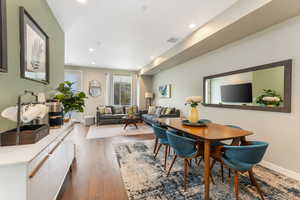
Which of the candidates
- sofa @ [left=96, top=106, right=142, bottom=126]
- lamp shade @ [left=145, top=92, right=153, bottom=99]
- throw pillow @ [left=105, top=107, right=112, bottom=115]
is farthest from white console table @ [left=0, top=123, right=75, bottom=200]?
lamp shade @ [left=145, top=92, right=153, bottom=99]

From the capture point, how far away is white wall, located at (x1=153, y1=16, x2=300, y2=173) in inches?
85.1

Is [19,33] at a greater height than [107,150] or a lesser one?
greater

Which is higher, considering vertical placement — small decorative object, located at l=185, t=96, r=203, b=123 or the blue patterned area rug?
small decorative object, located at l=185, t=96, r=203, b=123

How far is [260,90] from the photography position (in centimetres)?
266

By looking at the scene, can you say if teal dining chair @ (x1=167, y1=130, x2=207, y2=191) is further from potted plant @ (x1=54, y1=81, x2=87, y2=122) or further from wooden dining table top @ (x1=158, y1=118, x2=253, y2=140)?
potted plant @ (x1=54, y1=81, x2=87, y2=122)

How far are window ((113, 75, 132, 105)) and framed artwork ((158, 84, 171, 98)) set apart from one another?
2.07 meters

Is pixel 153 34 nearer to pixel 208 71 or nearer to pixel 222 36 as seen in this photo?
pixel 222 36

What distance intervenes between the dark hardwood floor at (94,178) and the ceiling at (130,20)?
2851 millimetres

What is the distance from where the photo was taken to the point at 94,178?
2176 millimetres

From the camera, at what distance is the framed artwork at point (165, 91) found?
5.98 m

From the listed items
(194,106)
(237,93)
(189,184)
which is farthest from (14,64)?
(237,93)

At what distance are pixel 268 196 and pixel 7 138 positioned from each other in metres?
2.92

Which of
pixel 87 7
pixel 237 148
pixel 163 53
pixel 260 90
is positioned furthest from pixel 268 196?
pixel 163 53

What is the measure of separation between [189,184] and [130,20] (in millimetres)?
3121
